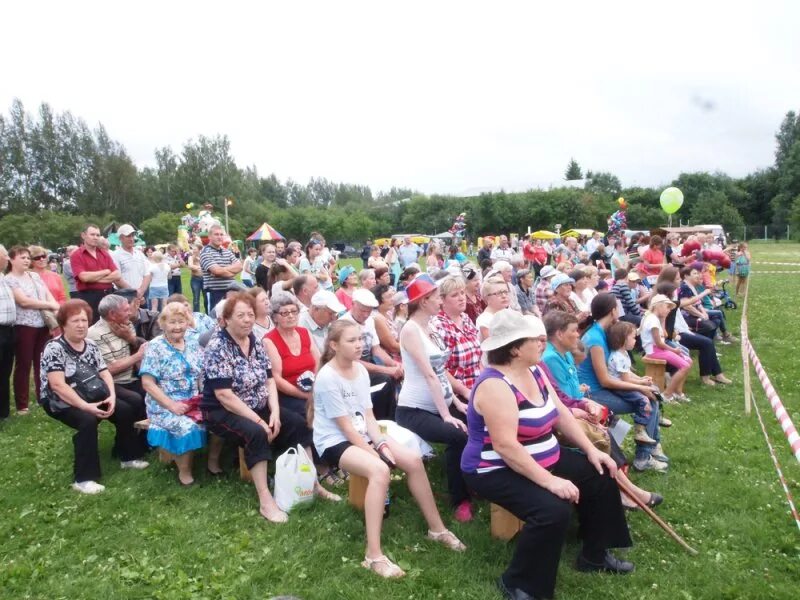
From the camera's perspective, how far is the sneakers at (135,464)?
16.0ft

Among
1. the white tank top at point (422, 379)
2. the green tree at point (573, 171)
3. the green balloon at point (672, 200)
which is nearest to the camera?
the white tank top at point (422, 379)

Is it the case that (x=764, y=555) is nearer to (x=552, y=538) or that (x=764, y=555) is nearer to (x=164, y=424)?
(x=552, y=538)

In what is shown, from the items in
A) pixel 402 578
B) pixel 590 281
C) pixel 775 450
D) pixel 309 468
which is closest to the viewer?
pixel 402 578

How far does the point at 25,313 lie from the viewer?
6.27m

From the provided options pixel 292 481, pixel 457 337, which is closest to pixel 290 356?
pixel 292 481

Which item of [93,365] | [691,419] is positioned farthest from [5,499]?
[691,419]

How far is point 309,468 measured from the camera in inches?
164

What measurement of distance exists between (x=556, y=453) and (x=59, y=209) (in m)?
62.0

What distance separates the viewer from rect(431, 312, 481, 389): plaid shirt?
4.64 metres

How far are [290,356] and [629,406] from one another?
294 cm

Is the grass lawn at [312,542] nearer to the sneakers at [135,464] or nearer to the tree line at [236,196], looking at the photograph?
the sneakers at [135,464]

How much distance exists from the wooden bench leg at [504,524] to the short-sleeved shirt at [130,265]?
6.93m

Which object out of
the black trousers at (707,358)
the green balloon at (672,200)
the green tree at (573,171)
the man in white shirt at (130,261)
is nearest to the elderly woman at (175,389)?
the man in white shirt at (130,261)

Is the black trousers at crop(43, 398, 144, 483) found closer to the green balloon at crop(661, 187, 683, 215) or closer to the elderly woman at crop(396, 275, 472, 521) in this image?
the elderly woman at crop(396, 275, 472, 521)
